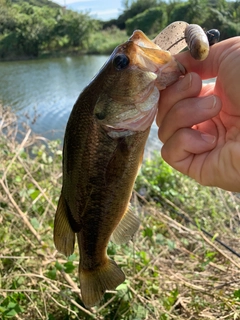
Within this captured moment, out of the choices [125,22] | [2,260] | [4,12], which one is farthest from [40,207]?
[125,22]

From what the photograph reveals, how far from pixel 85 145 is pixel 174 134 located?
0.49m

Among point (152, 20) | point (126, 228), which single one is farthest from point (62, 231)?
point (152, 20)

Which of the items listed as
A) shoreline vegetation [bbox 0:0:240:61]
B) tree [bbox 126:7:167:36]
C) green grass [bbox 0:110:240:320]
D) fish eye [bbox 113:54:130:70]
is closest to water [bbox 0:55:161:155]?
shoreline vegetation [bbox 0:0:240:61]

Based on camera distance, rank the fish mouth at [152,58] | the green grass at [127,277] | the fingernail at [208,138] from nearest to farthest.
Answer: the fish mouth at [152,58], the fingernail at [208,138], the green grass at [127,277]

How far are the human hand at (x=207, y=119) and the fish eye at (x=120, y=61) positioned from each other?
27 cm

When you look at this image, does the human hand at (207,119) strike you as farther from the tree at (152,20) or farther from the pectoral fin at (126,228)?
the tree at (152,20)

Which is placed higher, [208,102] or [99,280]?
[208,102]

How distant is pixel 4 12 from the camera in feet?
23.0

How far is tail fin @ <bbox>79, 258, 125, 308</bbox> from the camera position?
1.78 m

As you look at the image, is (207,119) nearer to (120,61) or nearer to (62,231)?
(120,61)

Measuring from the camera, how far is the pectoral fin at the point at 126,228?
5.97 ft

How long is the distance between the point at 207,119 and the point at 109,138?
18.7 inches

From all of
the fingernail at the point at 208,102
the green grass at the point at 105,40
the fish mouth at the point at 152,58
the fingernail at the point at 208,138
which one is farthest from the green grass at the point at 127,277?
the green grass at the point at 105,40

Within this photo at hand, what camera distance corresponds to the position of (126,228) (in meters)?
1.83
